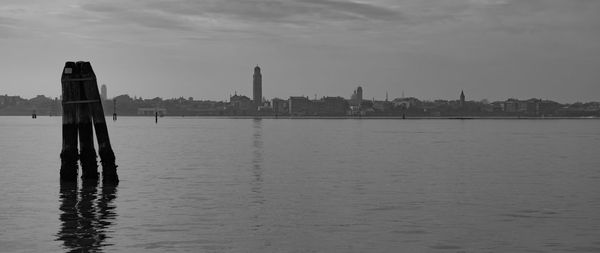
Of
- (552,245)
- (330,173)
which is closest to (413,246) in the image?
(552,245)

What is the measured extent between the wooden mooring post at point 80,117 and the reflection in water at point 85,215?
38.4 inches

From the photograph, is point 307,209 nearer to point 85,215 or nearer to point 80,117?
point 85,215

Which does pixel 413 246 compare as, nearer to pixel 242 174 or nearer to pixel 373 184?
pixel 373 184

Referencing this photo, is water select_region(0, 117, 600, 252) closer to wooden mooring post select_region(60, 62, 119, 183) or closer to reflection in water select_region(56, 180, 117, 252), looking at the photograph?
reflection in water select_region(56, 180, 117, 252)

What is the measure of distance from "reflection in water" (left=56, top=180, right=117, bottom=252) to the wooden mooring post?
97cm

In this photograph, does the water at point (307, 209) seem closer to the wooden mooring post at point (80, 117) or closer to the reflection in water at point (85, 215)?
the reflection in water at point (85, 215)

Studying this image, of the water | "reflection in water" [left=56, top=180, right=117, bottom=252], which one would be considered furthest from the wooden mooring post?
the water

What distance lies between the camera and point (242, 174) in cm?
4128

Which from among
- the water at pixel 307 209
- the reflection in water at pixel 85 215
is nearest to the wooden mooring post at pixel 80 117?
the reflection in water at pixel 85 215

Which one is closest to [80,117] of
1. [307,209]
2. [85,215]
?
[85,215]

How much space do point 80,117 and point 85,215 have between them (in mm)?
5644

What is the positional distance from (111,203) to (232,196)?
4.67m

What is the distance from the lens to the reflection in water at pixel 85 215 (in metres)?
20.0

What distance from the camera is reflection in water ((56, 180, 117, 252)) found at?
1995 cm
